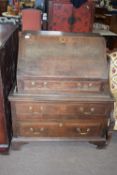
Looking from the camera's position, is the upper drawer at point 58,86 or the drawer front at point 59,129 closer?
the upper drawer at point 58,86

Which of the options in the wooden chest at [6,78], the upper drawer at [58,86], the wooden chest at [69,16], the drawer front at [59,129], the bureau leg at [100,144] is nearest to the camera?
the wooden chest at [6,78]

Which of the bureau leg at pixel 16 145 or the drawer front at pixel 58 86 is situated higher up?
the drawer front at pixel 58 86

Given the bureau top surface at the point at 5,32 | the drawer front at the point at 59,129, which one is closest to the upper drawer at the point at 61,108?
the drawer front at the point at 59,129

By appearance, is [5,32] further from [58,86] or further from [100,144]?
[100,144]

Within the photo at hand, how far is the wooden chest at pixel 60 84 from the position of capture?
1.71 meters

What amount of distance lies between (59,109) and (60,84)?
0.75 ft

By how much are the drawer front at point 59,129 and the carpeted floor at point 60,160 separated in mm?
180

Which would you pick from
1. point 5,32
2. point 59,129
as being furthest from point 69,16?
point 59,129

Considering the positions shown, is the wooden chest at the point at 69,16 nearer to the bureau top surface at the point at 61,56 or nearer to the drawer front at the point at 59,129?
the bureau top surface at the point at 61,56

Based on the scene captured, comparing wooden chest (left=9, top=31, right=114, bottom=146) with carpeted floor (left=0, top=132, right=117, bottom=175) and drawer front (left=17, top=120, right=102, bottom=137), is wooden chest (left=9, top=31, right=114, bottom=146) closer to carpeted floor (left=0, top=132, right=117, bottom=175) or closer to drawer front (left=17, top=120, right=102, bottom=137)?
drawer front (left=17, top=120, right=102, bottom=137)

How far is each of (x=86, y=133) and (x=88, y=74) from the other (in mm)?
602

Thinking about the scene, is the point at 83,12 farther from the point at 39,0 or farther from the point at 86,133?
the point at 86,133

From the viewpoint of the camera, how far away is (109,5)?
18.9ft

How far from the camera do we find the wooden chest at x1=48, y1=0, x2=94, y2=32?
376cm
